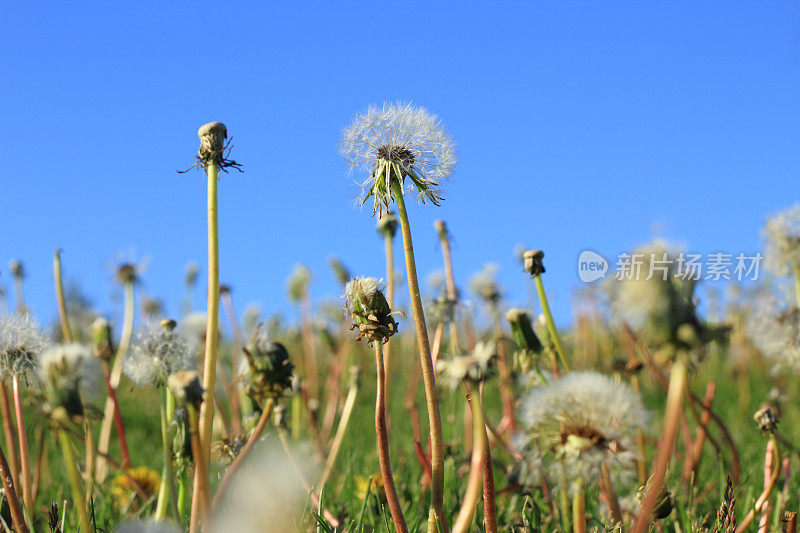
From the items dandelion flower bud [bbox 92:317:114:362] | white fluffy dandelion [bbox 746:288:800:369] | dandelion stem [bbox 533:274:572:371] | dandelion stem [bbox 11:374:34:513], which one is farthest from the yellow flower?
white fluffy dandelion [bbox 746:288:800:369]

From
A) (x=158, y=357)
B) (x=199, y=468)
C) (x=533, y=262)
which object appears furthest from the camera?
(x=158, y=357)

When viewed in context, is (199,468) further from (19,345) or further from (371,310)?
(19,345)

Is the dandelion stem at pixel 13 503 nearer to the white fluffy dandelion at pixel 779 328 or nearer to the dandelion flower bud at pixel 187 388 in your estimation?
the dandelion flower bud at pixel 187 388

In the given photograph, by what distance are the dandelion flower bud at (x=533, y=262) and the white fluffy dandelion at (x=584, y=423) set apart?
1.90 ft

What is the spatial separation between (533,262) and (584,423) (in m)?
0.67

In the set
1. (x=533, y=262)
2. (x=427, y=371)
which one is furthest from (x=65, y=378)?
(x=533, y=262)

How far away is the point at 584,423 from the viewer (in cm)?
120

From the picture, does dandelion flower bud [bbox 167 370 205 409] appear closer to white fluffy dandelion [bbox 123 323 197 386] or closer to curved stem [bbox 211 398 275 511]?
curved stem [bbox 211 398 275 511]

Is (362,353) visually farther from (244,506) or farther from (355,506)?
(244,506)

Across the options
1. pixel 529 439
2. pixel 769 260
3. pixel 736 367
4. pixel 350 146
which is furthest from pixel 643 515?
pixel 736 367

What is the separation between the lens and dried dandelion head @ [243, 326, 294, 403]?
143cm

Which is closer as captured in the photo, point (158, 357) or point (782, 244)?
point (158, 357)

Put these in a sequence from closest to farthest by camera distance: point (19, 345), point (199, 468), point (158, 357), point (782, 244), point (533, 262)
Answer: point (199, 468)
point (19, 345)
point (533, 262)
point (158, 357)
point (782, 244)

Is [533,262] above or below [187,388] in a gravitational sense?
above
